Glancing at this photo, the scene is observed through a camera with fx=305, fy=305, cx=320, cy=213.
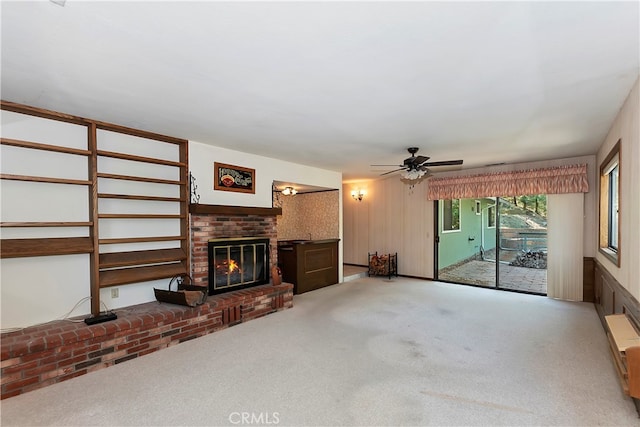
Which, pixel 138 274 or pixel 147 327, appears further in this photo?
pixel 138 274

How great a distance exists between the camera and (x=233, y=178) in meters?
4.66

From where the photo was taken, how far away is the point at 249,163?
4.88m

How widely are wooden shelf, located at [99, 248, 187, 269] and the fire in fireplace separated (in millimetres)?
455

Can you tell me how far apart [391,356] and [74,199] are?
3.74 metres

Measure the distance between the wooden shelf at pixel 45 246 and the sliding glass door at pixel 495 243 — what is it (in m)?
6.26

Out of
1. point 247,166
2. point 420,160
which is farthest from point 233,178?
point 420,160

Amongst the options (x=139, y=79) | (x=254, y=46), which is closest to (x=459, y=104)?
(x=254, y=46)

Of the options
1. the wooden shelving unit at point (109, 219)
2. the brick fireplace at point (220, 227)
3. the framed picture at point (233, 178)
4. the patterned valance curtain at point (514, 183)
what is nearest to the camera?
the wooden shelving unit at point (109, 219)

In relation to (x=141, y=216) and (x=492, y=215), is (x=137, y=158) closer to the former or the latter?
(x=141, y=216)

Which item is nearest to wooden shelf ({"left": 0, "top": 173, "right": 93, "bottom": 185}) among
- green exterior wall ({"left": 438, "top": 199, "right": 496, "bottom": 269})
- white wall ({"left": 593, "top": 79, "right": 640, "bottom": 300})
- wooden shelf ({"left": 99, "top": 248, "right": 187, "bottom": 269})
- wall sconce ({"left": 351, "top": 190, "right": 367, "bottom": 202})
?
wooden shelf ({"left": 99, "top": 248, "right": 187, "bottom": 269})

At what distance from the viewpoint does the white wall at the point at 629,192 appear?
98.0 inches

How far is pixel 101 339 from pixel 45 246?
1.06 m

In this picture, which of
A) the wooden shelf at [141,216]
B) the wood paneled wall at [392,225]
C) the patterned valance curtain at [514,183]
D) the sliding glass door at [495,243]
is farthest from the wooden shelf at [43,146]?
the sliding glass door at [495,243]

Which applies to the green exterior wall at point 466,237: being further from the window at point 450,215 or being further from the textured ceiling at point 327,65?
the textured ceiling at point 327,65
